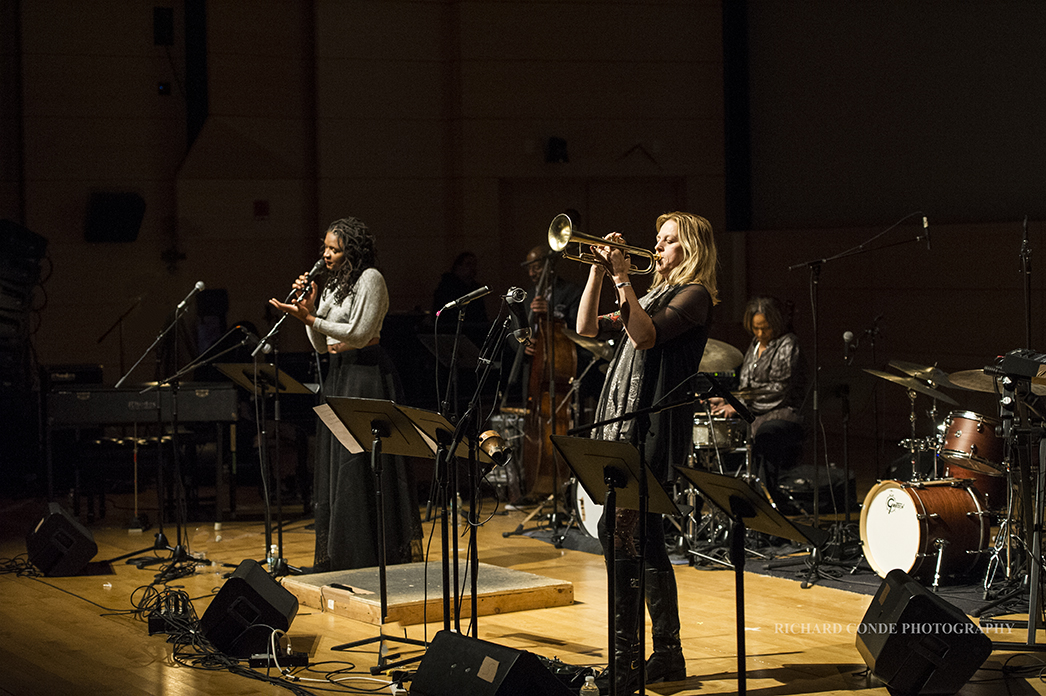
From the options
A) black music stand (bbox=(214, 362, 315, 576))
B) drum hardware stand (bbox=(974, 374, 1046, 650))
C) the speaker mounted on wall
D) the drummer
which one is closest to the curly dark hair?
black music stand (bbox=(214, 362, 315, 576))

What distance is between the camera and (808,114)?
11.3 m

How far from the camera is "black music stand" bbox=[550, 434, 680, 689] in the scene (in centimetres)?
359

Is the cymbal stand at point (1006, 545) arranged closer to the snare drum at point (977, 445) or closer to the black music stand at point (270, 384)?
the snare drum at point (977, 445)

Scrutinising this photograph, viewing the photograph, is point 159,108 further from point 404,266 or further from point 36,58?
point 404,266

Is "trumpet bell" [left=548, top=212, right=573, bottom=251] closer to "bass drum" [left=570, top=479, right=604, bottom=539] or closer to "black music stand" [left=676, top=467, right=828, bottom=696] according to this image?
"black music stand" [left=676, top=467, right=828, bottom=696]

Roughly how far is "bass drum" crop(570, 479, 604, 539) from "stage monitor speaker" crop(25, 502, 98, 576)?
8.01 feet

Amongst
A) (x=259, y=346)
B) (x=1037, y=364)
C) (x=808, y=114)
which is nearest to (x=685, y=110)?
(x=808, y=114)

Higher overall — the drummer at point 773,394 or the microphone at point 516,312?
the microphone at point 516,312

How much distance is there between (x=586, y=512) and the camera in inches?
267

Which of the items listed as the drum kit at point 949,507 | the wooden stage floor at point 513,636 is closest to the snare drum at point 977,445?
the drum kit at point 949,507

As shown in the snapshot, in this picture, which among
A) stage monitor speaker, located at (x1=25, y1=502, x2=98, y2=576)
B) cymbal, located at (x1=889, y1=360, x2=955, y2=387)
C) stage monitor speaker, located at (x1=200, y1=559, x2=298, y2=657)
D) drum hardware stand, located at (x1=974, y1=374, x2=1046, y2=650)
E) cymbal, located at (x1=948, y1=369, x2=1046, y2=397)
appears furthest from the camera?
stage monitor speaker, located at (x1=25, y1=502, x2=98, y2=576)

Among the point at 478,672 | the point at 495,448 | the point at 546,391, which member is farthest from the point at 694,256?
the point at 546,391

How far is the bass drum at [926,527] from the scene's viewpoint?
582 centimetres

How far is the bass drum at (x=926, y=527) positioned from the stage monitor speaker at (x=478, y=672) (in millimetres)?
A: 2671
